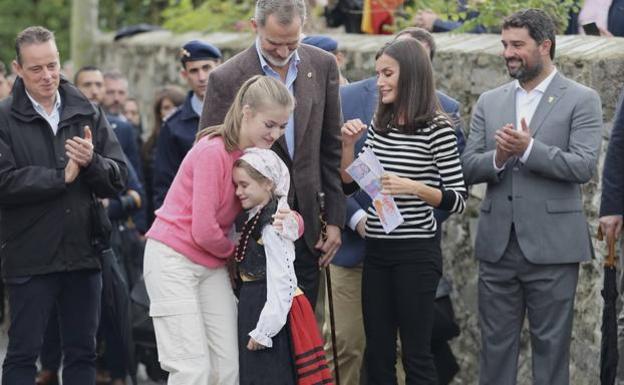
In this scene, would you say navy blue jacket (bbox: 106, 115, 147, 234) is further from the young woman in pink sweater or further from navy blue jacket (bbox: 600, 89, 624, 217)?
navy blue jacket (bbox: 600, 89, 624, 217)

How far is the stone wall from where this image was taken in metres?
7.95

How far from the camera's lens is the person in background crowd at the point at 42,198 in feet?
24.8

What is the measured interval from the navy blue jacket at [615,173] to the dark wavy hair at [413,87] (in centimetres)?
91

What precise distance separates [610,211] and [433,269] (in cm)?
94

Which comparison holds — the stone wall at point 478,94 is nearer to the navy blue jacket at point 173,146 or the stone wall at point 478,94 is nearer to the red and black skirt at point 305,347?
the navy blue jacket at point 173,146

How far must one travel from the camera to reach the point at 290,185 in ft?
23.7

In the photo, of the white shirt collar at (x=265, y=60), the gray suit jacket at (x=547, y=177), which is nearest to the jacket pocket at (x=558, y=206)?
the gray suit jacket at (x=547, y=177)

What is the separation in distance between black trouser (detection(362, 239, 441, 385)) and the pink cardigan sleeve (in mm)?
1012

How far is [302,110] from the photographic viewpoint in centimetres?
726

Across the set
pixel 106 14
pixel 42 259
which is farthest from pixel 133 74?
pixel 42 259

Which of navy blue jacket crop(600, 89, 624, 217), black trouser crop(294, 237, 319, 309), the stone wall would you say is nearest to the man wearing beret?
the stone wall

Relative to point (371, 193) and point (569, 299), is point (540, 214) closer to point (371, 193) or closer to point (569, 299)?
point (569, 299)

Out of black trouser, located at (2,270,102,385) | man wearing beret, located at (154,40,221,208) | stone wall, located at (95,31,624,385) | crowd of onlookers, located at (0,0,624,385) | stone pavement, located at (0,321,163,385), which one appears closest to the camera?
crowd of onlookers, located at (0,0,624,385)

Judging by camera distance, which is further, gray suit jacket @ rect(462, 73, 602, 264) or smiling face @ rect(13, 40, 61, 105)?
smiling face @ rect(13, 40, 61, 105)
